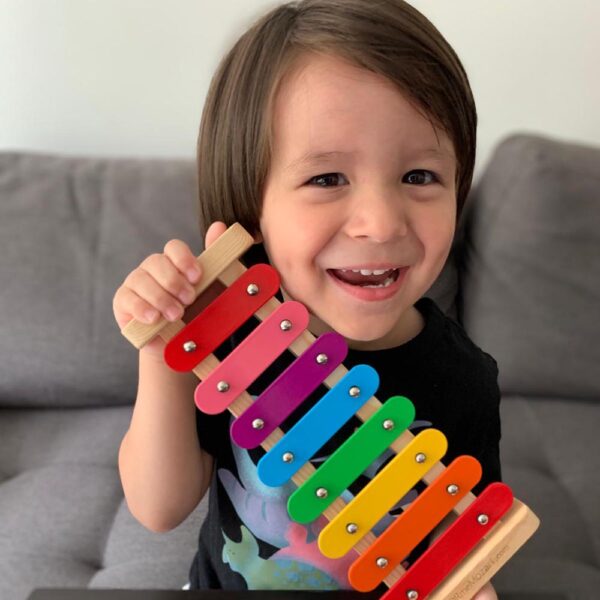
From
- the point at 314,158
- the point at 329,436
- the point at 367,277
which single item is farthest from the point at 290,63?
the point at 329,436

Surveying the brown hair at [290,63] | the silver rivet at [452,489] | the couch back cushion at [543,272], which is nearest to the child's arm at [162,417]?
the brown hair at [290,63]

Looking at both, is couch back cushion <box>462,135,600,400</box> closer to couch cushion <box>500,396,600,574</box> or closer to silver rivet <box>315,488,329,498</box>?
couch cushion <box>500,396,600,574</box>

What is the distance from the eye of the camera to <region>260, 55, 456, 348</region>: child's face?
0.62 metres

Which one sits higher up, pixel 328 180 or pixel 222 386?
pixel 328 180

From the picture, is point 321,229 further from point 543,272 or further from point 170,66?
point 170,66

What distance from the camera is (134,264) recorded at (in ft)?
4.57

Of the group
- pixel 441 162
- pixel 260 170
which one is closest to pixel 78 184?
pixel 260 170

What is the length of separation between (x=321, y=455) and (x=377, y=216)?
0.97 ft

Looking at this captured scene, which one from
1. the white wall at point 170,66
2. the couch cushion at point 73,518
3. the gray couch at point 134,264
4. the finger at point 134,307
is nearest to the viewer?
the finger at point 134,307

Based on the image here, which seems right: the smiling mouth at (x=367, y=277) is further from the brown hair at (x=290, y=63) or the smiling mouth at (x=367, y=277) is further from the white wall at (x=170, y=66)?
the white wall at (x=170, y=66)

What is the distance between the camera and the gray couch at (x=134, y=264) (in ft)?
4.49

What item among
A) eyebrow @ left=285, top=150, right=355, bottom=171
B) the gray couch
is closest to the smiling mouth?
eyebrow @ left=285, top=150, right=355, bottom=171

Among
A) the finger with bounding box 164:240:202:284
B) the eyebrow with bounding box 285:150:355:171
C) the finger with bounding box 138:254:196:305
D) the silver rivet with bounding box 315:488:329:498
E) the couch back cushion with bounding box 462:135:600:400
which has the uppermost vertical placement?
the eyebrow with bounding box 285:150:355:171

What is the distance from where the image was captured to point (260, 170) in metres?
0.69
